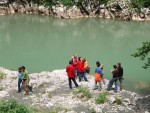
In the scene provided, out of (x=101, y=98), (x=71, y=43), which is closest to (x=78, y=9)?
(x=71, y=43)

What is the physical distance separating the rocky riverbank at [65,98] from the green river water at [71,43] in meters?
6.09

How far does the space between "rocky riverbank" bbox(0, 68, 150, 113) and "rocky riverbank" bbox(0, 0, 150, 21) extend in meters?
36.3

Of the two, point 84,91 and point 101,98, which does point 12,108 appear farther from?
point 101,98

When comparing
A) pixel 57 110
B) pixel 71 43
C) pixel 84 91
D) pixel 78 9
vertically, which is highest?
pixel 78 9

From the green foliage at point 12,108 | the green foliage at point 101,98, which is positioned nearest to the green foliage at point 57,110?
the green foliage at point 101,98

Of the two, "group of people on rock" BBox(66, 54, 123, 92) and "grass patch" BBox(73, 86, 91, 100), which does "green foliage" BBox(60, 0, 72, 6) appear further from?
"grass patch" BBox(73, 86, 91, 100)

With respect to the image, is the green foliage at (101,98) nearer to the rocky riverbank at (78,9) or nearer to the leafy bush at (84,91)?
the leafy bush at (84,91)

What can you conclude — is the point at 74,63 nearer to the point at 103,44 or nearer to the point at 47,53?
the point at 47,53

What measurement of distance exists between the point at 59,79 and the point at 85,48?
17297mm

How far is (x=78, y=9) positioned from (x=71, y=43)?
17.8 m

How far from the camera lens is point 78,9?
65.9 m

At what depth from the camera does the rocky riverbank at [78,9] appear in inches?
2536

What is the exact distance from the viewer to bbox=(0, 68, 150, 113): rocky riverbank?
2448 cm

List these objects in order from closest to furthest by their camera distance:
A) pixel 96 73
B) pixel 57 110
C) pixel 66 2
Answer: pixel 57 110
pixel 96 73
pixel 66 2
